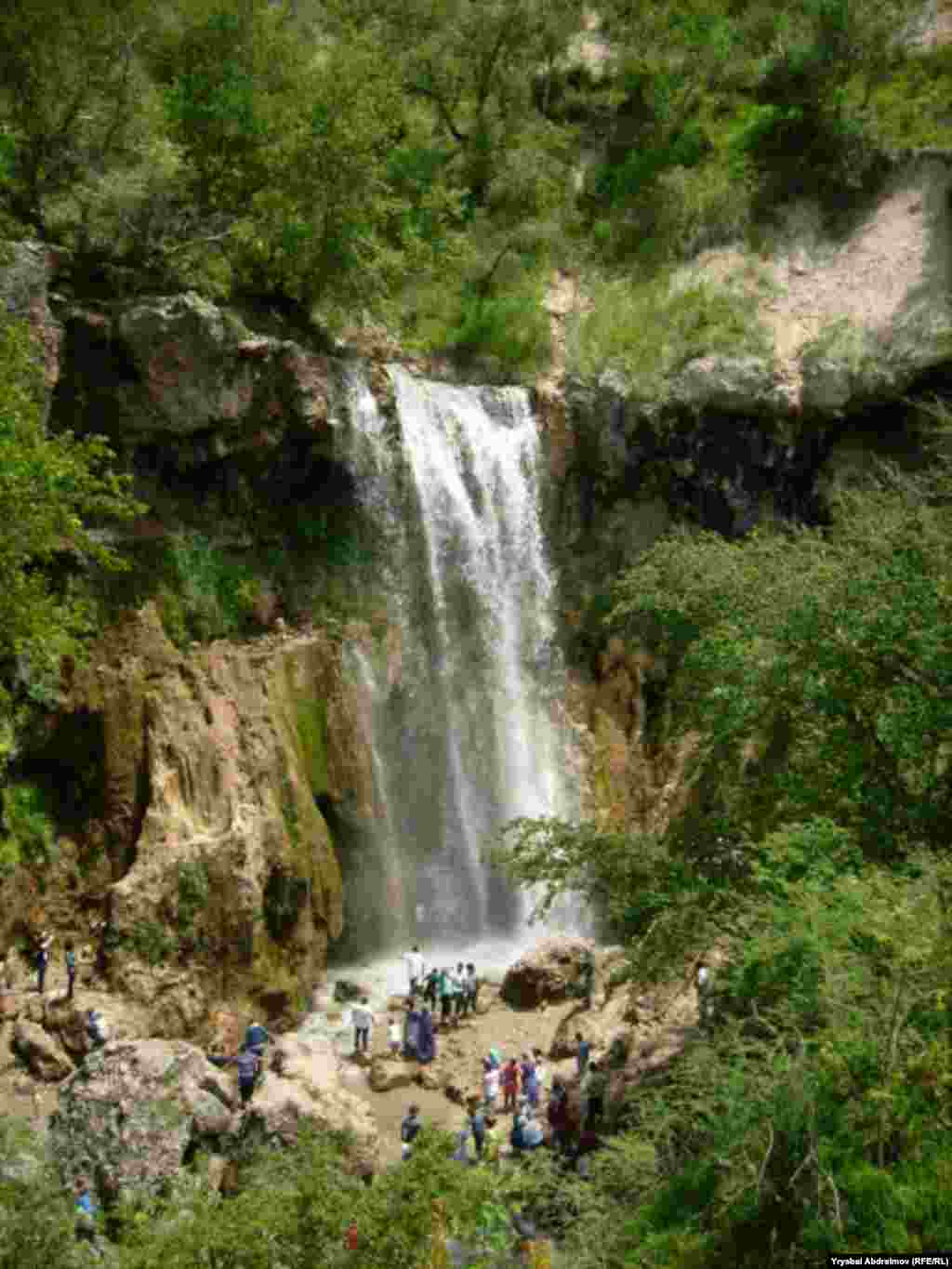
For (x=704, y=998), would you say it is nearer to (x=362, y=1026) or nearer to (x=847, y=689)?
(x=847, y=689)

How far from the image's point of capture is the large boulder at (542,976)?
21281 mm

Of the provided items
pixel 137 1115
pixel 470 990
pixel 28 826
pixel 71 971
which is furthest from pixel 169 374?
pixel 137 1115

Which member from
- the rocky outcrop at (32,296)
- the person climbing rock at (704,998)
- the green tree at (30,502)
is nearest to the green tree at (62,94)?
the rocky outcrop at (32,296)

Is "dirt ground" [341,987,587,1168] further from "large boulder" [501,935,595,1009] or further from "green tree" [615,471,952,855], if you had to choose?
"green tree" [615,471,952,855]

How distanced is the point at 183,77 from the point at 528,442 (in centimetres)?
1134

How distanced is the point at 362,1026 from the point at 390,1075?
1.00 meters

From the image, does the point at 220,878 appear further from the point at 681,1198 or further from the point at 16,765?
the point at 681,1198

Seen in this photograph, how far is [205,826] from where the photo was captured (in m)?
20.0

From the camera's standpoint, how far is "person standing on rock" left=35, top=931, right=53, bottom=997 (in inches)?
712

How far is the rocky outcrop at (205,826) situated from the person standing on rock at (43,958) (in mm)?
969

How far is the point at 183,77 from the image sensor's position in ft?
87.5

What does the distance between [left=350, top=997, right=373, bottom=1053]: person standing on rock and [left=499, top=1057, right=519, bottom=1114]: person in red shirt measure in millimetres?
2521

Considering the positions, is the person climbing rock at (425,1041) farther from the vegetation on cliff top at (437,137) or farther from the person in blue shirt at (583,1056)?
the vegetation on cliff top at (437,137)

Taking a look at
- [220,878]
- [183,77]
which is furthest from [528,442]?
[220,878]
